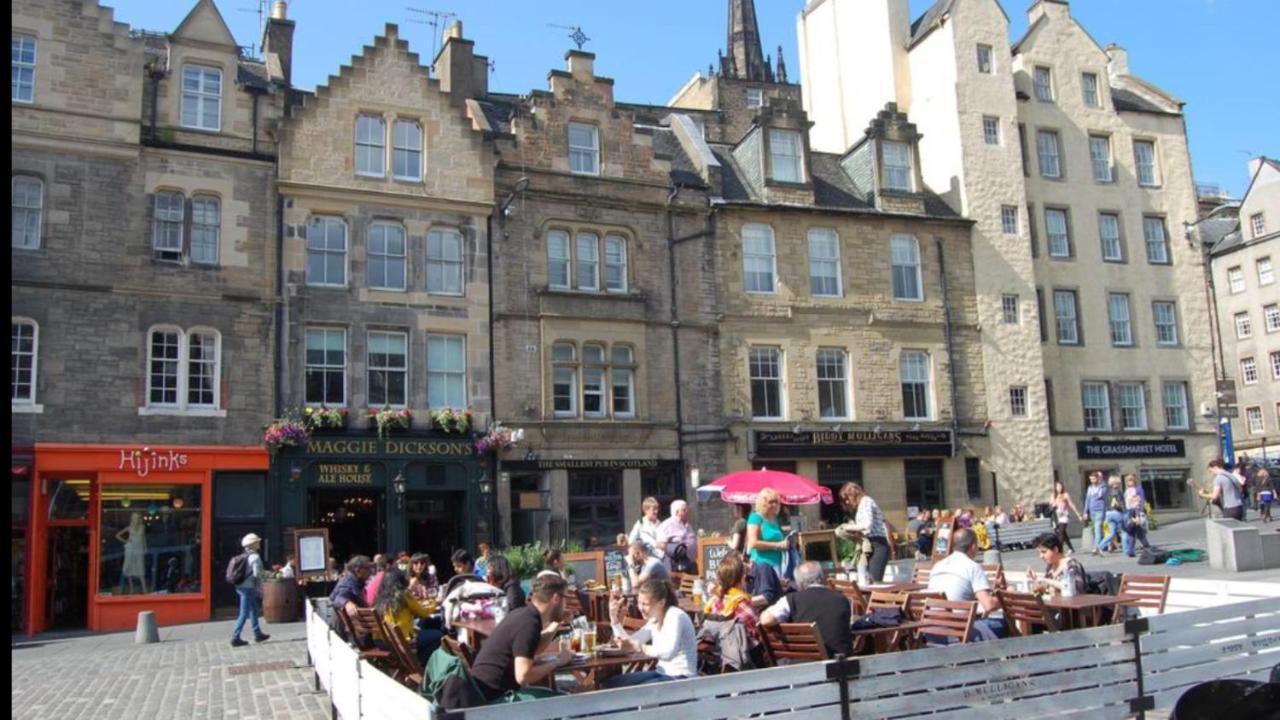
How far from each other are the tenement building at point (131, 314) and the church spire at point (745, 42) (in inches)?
2199

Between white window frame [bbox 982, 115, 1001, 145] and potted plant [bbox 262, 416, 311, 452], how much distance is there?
22.2 m

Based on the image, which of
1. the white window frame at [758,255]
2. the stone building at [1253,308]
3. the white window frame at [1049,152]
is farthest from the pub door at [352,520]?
the stone building at [1253,308]

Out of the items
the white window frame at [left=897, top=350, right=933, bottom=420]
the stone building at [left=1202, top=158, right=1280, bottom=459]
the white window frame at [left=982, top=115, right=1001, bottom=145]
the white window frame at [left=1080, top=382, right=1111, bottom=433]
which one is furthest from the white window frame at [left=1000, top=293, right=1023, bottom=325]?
the stone building at [left=1202, top=158, right=1280, bottom=459]

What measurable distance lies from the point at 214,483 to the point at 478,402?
6.09 m

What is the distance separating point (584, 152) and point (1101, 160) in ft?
60.3

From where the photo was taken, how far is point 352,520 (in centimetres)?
2442

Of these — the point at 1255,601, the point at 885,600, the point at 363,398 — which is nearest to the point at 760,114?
the point at 363,398

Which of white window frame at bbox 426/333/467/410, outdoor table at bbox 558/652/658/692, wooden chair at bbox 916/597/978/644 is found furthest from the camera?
white window frame at bbox 426/333/467/410

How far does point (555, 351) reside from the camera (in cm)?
2681

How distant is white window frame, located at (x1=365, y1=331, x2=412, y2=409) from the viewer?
81.5 ft

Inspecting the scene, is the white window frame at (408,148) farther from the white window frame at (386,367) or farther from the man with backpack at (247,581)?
the man with backpack at (247,581)

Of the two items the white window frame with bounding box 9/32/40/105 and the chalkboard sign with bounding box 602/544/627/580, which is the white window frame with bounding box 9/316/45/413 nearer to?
the white window frame with bounding box 9/32/40/105

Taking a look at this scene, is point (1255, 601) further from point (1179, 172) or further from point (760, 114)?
point (1179, 172)

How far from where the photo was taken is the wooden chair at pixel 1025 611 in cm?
930
